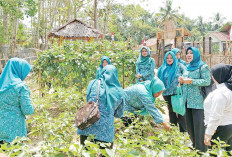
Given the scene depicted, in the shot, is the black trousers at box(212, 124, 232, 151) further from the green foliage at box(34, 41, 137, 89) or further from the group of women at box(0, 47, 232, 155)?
the green foliage at box(34, 41, 137, 89)

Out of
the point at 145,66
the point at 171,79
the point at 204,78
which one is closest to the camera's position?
the point at 204,78

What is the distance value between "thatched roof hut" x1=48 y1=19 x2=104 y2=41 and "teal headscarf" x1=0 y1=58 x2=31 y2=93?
10723mm

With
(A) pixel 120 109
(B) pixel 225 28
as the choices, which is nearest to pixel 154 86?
(A) pixel 120 109

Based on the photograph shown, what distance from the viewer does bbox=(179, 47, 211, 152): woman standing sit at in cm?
319

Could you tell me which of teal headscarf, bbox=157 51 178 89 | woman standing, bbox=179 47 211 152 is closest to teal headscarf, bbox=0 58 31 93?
woman standing, bbox=179 47 211 152

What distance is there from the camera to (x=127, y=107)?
3326 millimetres

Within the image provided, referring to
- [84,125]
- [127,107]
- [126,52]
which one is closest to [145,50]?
[126,52]

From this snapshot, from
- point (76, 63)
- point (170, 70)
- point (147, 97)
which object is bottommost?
point (147, 97)

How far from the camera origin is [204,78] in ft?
10.5

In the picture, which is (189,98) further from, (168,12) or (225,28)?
(168,12)

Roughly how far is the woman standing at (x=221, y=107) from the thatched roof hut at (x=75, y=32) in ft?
36.8

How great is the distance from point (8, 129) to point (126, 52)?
12.1 feet

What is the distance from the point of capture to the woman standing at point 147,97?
8.83ft

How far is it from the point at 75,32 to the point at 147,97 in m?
11.0
